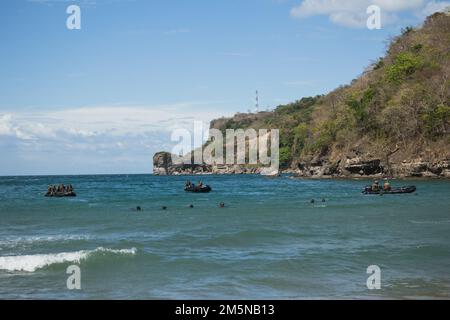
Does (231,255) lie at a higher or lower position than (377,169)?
lower

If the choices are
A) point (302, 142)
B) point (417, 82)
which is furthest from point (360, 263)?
point (302, 142)

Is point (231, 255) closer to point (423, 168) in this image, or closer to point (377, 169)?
point (423, 168)

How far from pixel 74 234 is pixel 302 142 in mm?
113581

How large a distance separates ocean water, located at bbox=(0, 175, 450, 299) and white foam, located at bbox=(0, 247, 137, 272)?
0.04m

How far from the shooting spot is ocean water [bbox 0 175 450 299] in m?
15.7

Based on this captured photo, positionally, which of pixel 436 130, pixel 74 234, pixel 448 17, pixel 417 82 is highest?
pixel 448 17

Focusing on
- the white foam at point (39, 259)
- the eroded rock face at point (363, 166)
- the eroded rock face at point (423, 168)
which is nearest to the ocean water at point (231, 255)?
the white foam at point (39, 259)

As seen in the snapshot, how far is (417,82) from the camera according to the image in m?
89.5

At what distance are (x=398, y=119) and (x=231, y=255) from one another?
69.8 m

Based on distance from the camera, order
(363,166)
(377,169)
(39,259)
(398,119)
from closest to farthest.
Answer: (39,259) < (398,119) < (377,169) < (363,166)

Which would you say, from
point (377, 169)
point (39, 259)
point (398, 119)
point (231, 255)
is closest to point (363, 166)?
point (377, 169)

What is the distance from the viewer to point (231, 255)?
21.4m

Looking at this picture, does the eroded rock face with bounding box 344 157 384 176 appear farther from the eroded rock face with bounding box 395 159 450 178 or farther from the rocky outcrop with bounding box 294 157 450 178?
the eroded rock face with bounding box 395 159 450 178
